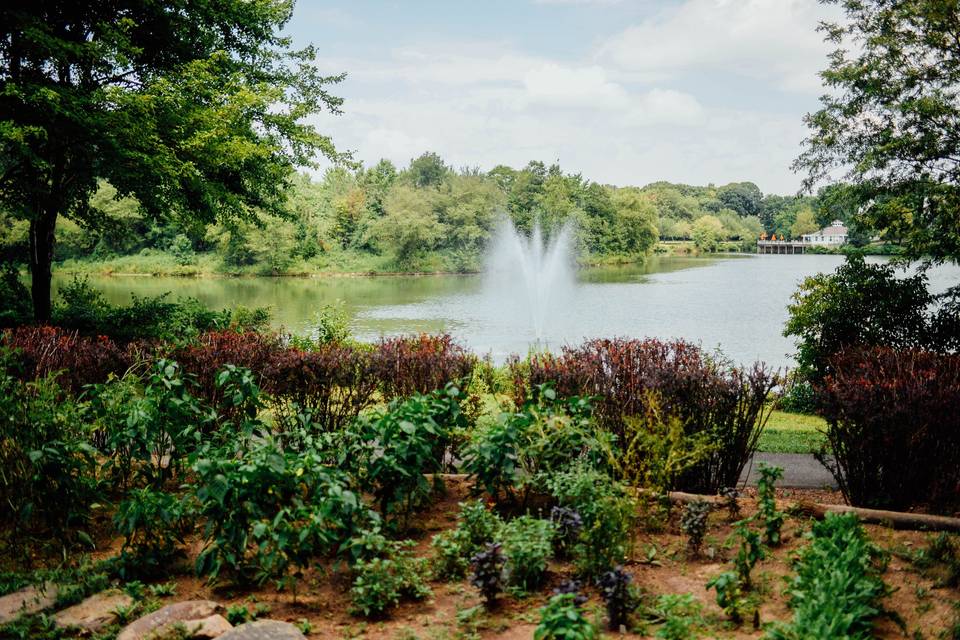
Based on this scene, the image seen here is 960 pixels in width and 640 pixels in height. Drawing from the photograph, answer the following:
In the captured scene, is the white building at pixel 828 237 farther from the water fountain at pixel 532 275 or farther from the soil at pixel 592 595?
the soil at pixel 592 595

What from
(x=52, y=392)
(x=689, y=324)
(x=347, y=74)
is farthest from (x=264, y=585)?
(x=689, y=324)

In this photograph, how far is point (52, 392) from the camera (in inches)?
175

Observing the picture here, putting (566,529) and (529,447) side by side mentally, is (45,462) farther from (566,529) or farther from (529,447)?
(566,529)

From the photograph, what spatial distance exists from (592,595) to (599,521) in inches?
14.1

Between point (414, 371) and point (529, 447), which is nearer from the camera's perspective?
point (529, 447)

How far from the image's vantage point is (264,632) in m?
2.99

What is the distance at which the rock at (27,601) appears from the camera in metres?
3.46

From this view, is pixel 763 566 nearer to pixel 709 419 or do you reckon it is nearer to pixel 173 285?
pixel 709 419

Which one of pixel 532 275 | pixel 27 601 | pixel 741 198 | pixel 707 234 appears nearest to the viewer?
pixel 27 601

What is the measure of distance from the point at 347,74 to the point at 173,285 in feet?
100

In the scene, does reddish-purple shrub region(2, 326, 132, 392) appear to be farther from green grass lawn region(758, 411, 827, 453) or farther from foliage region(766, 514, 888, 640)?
green grass lawn region(758, 411, 827, 453)

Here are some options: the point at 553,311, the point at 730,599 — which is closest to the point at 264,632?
the point at 730,599

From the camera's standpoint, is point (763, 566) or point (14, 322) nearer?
point (763, 566)

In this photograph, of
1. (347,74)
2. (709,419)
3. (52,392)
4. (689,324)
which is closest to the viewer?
(52,392)
